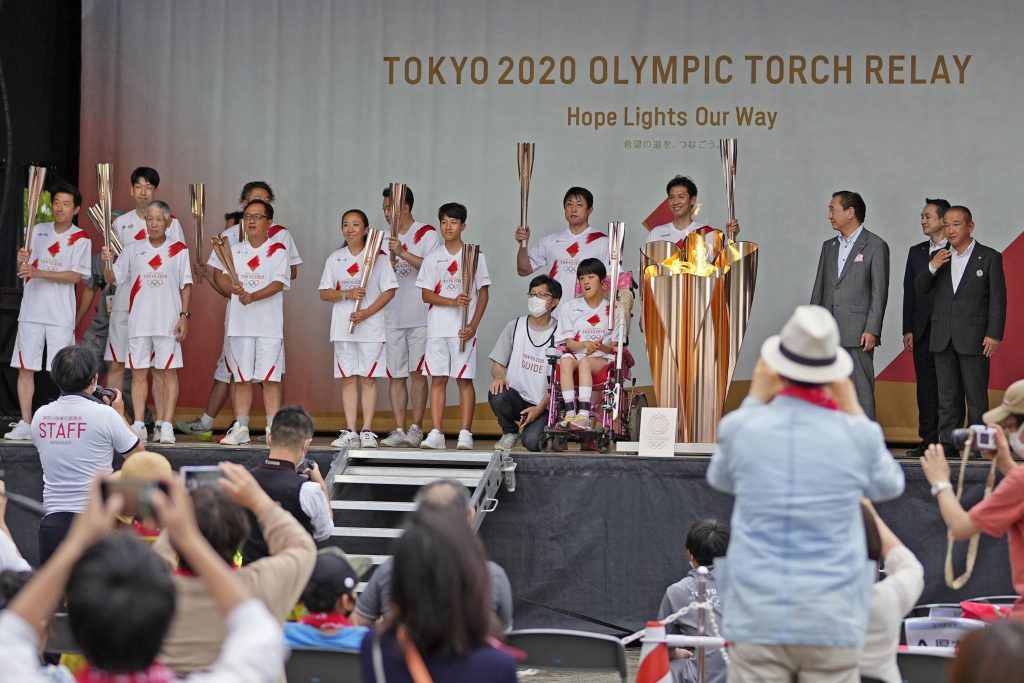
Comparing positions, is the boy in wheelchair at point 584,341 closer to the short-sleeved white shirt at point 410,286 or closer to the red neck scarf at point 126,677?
the short-sleeved white shirt at point 410,286

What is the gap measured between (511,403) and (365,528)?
52.3 inches

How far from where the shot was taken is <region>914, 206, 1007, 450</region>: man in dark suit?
721 centimetres

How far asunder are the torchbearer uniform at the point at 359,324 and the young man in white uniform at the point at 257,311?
0.34 m

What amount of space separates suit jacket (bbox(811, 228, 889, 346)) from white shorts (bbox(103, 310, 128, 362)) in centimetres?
436

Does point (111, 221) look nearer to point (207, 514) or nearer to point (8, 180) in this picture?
point (8, 180)

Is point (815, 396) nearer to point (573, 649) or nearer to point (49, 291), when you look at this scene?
point (573, 649)

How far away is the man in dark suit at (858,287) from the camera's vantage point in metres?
7.23

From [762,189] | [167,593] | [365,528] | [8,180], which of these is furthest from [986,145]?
[167,593]

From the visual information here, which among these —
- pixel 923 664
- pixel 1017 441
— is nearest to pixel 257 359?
pixel 1017 441

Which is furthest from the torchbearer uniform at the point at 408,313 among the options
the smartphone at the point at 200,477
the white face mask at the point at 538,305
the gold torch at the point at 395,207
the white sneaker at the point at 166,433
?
the smartphone at the point at 200,477

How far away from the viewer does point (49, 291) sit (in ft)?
25.3

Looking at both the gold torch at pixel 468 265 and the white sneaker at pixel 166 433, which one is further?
the gold torch at pixel 468 265

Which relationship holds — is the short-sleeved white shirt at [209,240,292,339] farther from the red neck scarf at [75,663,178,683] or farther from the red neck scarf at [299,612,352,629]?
the red neck scarf at [75,663,178,683]

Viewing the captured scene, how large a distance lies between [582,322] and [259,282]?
6.70 ft
